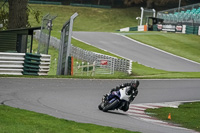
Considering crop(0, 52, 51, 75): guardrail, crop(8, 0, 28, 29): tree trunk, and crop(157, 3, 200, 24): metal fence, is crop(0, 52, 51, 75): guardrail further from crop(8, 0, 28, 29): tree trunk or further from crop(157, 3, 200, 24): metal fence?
crop(157, 3, 200, 24): metal fence

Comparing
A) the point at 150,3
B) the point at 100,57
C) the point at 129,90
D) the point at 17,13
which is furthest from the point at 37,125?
the point at 150,3

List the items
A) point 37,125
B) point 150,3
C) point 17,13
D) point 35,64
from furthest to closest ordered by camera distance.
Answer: point 150,3, point 17,13, point 35,64, point 37,125

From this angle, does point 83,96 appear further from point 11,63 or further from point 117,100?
point 11,63

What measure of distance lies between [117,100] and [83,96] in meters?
3.74

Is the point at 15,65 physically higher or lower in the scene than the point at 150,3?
lower

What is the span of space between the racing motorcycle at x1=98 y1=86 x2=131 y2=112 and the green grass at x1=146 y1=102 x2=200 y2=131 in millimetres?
1401

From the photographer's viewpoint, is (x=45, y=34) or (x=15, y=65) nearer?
(x=15, y=65)

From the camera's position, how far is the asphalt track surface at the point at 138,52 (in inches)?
1752

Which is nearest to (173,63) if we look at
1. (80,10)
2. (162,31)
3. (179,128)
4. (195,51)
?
(195,51)

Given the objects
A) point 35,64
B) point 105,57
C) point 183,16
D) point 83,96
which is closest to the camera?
point 83,96

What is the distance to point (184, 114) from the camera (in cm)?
1683

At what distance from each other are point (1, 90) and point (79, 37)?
4077 centimetres

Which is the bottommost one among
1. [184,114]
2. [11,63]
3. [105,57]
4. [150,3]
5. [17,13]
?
[184,114]

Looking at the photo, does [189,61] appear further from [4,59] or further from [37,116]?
[37,116]
